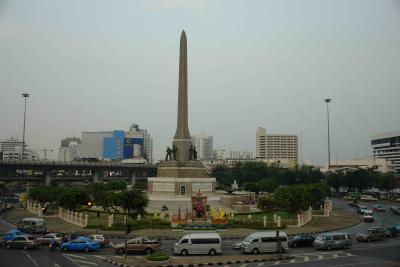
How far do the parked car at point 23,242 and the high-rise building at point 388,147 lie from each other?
463 feet

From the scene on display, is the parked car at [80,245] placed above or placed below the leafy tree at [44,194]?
below

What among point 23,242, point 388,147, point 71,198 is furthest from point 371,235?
point 388,147

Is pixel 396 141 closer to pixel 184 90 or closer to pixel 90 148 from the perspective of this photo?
pixel 184 90

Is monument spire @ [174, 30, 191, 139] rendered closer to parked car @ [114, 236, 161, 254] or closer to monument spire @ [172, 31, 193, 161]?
monument spire @ [172, 31, 193, 161]

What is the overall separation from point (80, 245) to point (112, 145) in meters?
159

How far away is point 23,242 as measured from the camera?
28.5m

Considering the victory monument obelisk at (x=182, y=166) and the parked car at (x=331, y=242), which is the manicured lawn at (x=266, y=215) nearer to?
the victory monument obelisk at (x=182, y=166)

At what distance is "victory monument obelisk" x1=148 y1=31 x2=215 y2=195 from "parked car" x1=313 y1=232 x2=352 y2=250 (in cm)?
3392

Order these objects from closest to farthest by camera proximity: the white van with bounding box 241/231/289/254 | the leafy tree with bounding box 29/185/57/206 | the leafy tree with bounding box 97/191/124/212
Answer: the white van with bounding box 241/231/289/254 < the leafy tree with bounding box 97/191/124/212 < the leafy tree with bounding box 29/185/57/206

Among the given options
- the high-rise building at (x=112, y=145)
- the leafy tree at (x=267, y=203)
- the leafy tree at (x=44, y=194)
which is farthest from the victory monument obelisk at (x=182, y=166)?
the high-rise building at (x=112, y=145)

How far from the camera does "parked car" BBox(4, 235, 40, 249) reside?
28.5 metres

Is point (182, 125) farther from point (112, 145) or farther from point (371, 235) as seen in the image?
point (112, 145)

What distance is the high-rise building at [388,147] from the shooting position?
148m

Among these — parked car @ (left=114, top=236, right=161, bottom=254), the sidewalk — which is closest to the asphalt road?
parked car @ (left=114, top=236, right=161, bottom=254)
